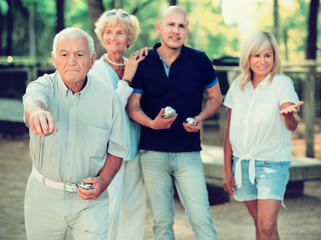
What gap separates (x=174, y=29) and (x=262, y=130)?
3.61ft

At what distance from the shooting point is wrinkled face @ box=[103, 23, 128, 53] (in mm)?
4738

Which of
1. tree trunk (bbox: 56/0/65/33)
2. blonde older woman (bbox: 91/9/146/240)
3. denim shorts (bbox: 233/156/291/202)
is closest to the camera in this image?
denim shorts (bbox: 233/156/291/202)

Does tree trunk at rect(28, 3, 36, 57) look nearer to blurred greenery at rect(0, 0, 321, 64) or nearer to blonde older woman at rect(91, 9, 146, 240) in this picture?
blurred greenery at rect(0, 0, 321, 64)

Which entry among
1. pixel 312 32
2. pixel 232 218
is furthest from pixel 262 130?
pixel 312 32

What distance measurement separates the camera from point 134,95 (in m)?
4.54

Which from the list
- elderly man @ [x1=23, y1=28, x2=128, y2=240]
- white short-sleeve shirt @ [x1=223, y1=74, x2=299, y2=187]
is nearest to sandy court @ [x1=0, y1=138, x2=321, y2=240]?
white short-sleeve shirt @ [x1=223, y1=74, x2=299, y2=187]

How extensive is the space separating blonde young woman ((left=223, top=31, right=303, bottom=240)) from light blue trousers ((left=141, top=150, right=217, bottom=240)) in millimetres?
307

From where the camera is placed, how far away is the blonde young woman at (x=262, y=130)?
4156mm

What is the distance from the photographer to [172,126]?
4.52 m

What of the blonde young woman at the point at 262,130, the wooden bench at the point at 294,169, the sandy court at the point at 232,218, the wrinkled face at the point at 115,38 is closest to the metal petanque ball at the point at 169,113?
the blonde young woman at the point at 262,130

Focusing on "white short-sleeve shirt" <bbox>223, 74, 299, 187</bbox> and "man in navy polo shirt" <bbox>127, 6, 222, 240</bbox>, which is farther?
"man in navy polo shirt" <bbox>127, 6, 222, 240</bbox>

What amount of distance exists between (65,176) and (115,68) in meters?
1.74

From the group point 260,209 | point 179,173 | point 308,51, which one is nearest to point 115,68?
point 179,173

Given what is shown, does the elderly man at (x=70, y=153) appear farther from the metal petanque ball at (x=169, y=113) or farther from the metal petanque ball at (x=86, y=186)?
the metal petanque ball at (x=169, y=113)
